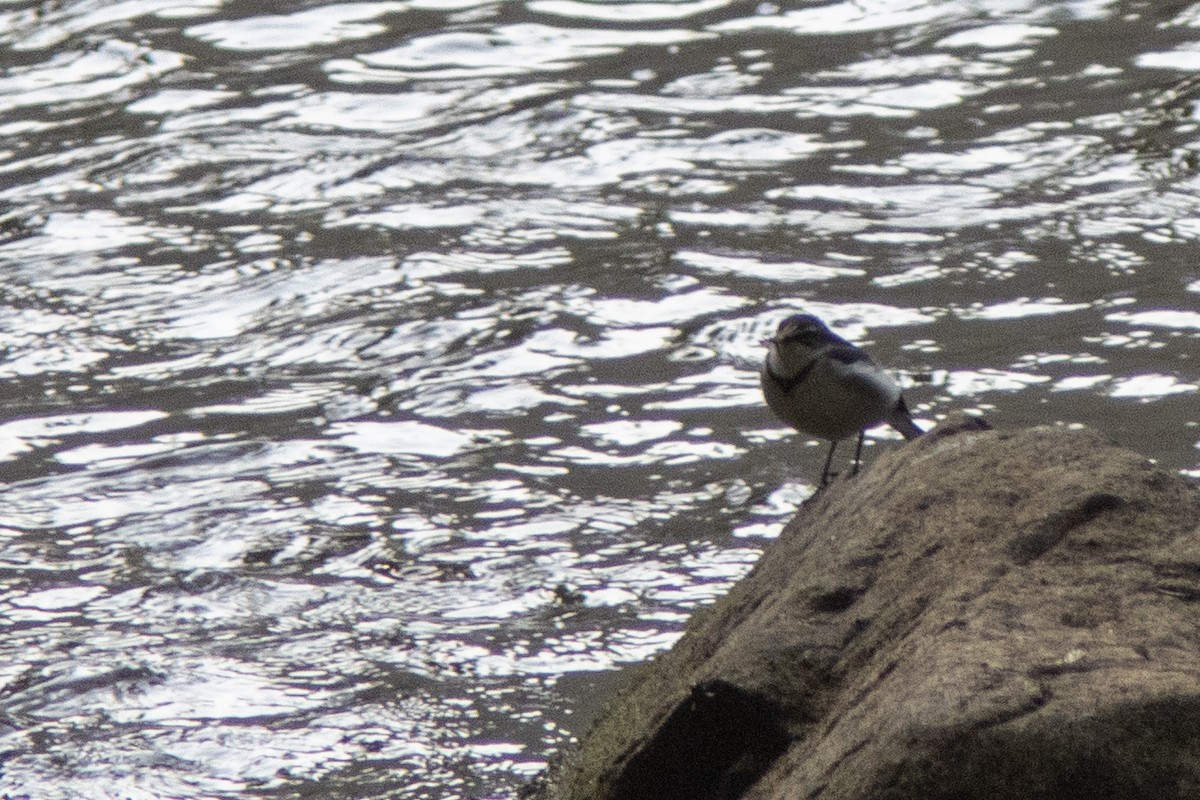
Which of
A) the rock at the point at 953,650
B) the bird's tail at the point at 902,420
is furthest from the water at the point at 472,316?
the rock at the point at 953,650

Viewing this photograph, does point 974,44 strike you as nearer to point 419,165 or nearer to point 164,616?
point 419,165

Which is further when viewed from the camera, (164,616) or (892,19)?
(892,19)

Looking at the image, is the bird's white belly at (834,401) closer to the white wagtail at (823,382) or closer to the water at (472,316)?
the white wagtail at (823,382)

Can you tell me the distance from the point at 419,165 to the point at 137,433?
3244 millimetres

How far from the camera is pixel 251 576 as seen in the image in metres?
7.29

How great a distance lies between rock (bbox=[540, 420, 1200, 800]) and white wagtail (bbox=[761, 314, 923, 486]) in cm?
81

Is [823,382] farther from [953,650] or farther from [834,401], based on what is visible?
[953,650]

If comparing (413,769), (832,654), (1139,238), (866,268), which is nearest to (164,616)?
(413,769)

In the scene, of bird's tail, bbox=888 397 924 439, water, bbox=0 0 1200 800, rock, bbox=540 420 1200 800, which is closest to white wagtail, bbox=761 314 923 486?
bird's tail, bbox=888 397 924 439

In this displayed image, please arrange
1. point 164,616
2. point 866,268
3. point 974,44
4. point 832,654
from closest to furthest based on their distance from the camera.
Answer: point 832,654, point 164,616, point 866,268, point 974,44

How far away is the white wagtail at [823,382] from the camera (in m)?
5.96

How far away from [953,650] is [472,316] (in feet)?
18.8

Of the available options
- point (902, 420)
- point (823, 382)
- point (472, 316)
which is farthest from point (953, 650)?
point (472, 316)

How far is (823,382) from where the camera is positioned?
5.95 m
